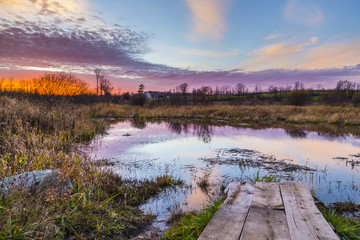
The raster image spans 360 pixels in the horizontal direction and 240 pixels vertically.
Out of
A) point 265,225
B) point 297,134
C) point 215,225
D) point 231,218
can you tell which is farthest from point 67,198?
point 297,134

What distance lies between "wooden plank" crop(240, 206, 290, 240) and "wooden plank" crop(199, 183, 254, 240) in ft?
0.25

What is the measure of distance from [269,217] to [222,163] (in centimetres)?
466

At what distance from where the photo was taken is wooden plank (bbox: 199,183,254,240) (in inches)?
86.3

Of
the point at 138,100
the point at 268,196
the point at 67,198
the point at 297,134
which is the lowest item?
the point at 297,134

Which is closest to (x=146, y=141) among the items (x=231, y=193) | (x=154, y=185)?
(x=154, y=185)

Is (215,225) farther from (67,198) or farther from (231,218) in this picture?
(67,198)

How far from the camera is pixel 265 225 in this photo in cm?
236

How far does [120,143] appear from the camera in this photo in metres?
10.4

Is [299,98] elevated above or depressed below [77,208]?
above

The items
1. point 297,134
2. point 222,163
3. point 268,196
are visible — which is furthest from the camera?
point 297,134

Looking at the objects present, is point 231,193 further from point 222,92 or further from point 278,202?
point 222,92

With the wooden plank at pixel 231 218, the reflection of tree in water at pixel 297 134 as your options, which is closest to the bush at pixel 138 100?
the reflection of tree in water at pixel 297 134

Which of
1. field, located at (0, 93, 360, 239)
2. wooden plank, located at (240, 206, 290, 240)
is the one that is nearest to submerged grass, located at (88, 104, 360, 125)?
field, located at (0, 93, 360, 239)

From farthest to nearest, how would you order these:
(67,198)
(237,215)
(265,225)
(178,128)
→ 1. (178,128)
2. (67,198)
3. (237,215)
4. (265,225)
